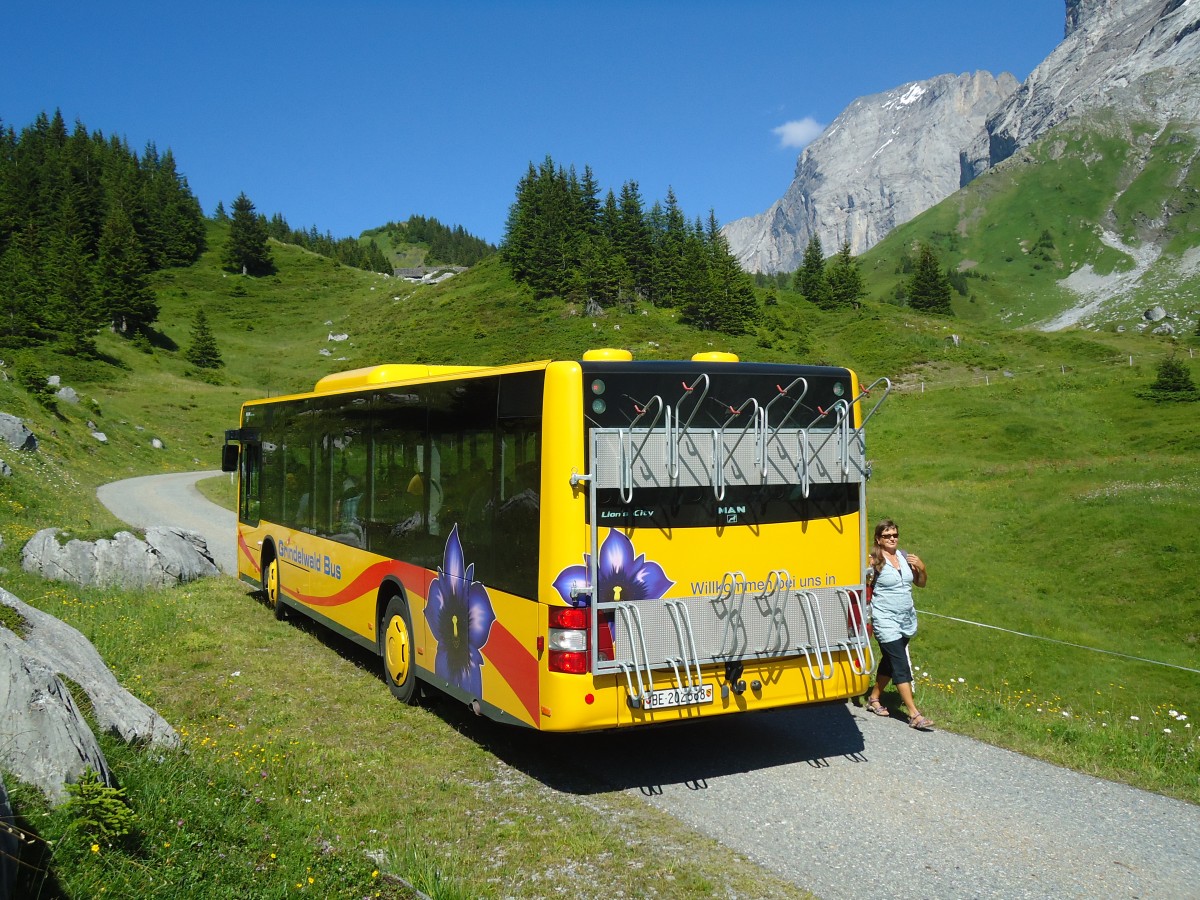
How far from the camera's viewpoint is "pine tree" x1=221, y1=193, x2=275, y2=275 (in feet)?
475

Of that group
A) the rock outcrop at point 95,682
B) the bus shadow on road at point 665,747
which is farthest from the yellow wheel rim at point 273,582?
the rock outcrop at point 95,682

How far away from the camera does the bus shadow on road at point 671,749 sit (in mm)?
7531

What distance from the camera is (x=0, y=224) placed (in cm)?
11675

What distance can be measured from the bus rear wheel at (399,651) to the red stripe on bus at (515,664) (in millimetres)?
1912

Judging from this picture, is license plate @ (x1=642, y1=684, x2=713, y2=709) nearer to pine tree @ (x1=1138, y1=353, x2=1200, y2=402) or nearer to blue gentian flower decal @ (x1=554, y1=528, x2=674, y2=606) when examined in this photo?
blue gentian flower decal @ (x1=554, y1=528, x2=674, y2=606)

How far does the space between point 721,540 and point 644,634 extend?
3.39 feet

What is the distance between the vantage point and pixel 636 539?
694 cm

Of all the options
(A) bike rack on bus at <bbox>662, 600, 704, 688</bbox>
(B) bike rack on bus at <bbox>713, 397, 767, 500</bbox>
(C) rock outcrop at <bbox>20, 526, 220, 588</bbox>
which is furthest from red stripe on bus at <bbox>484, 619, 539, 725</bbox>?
(C) rock outcrop at <bbox>20, 526, 220, 588</bbox>

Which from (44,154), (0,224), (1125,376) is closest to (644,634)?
(1125,376)

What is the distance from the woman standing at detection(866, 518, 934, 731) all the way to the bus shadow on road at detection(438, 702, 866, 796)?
2.15ft

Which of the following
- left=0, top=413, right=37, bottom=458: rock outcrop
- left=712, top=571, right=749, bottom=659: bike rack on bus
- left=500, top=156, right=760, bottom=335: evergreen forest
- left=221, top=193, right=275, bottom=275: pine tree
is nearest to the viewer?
left=712, top=571, right=749, bottom=659: bike rack on bus

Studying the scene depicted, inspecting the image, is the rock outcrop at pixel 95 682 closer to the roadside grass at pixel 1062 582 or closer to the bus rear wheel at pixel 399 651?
the bus rear wheel at pixel 399 651

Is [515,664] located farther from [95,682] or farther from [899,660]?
[899,660]

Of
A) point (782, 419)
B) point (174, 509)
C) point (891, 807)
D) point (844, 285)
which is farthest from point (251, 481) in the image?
point (844, 285)
